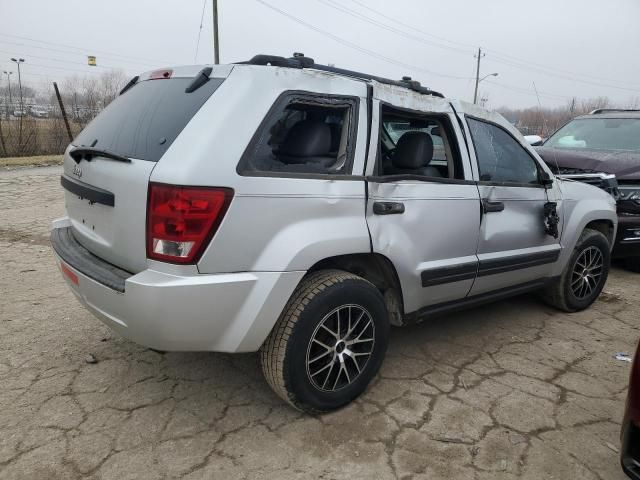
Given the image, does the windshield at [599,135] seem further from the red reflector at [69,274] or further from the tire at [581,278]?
the red reflector at [69,274]

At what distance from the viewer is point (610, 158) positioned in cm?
552

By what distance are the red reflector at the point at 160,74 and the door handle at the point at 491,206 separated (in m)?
2.08

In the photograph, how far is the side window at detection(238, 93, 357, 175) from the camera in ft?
7.67

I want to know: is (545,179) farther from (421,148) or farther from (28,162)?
(28,162)

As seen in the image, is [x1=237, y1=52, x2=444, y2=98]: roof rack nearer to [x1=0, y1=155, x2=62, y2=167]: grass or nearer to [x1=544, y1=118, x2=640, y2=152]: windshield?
[x1=544, y1=118, x2=640, y2=152]: windshield

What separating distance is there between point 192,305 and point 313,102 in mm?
1189

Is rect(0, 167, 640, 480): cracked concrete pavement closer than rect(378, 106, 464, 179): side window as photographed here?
Yes

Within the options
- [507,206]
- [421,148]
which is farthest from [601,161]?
[421,148]

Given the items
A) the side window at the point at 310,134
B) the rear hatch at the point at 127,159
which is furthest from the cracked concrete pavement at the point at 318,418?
the side window at the point at 310,134

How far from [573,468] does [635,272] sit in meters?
4.30

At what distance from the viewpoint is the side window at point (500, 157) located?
327cm

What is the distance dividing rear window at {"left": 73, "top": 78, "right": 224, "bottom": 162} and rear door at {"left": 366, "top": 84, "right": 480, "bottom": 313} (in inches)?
39.2

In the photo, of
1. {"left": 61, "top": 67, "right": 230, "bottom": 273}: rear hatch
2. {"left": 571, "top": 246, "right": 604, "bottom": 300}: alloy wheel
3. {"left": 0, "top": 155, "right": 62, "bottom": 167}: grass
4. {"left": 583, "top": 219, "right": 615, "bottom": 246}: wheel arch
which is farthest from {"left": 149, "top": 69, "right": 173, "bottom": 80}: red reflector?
{"left": 0, "top": 155, "right": 62, "bottom": 167}: grass

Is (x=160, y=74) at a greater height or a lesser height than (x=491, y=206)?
greater
